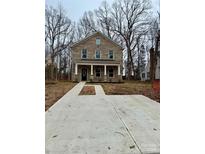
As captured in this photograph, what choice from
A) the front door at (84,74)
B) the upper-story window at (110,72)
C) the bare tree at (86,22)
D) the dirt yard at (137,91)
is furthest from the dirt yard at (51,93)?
the upper-story window at (110,72)

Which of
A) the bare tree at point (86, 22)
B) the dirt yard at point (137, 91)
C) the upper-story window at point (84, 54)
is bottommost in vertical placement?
the dirt yard at point (137, 91)

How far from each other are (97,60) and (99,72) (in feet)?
2.82

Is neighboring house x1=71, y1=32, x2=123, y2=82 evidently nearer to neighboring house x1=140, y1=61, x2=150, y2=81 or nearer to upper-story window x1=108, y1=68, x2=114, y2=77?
upper-story window x1=108, y1=68, x2=114, y2=77

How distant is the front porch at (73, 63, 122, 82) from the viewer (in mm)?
11817

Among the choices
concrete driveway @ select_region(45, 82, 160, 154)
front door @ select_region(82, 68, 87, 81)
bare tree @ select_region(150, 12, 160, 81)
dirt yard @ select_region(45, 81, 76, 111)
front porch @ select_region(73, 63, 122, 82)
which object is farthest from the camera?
front door @ select_region(82, 68, 87, 81)

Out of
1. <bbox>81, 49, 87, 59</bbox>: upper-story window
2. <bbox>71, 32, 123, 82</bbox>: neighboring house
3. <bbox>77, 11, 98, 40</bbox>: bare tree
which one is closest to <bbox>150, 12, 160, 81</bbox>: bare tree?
<bbox>77, 11, 98, 40</bbox>: bare tree

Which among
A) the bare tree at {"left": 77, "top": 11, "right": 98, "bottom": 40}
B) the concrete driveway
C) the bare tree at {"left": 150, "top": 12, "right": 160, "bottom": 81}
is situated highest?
the bare tree at {"left": 77, "top": 11, "right": 98, "bottom": 40}

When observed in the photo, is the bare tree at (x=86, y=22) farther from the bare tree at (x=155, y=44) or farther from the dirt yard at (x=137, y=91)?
the dirt yard at (x=137, y=91)

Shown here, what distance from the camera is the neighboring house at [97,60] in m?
11.7

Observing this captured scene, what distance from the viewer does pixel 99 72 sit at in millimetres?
12180
